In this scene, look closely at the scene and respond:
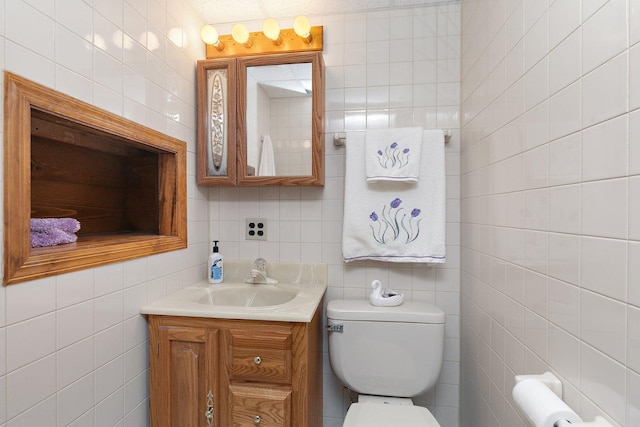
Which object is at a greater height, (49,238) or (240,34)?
(240,34)

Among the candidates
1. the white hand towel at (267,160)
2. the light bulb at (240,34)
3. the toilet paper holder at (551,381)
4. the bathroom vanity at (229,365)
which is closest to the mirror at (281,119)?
the white hand towel at (267,160)

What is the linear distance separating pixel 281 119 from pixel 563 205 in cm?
116

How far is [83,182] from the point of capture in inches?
50.0

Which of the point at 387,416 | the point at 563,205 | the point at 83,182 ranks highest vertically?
the point at 83,182

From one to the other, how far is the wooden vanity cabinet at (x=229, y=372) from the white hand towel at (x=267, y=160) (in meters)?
0.70

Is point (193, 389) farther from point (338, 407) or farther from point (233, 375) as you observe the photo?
point (338, 407)

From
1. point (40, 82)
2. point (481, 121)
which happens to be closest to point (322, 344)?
point (481, 121)

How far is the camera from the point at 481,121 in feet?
3.98

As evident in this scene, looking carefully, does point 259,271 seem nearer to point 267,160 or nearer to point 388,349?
point 267,160

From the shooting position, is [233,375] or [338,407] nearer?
[233,375]

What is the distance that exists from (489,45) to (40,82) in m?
1.42


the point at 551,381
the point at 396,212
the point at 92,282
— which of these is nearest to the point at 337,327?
the point at 396,212

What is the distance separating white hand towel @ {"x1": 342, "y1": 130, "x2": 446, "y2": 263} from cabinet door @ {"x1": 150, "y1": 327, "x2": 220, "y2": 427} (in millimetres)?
723

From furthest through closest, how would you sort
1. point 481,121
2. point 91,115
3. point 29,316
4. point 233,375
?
1. point 481,121
2. point 233,375
3. point 91,115
4. point 29,316
